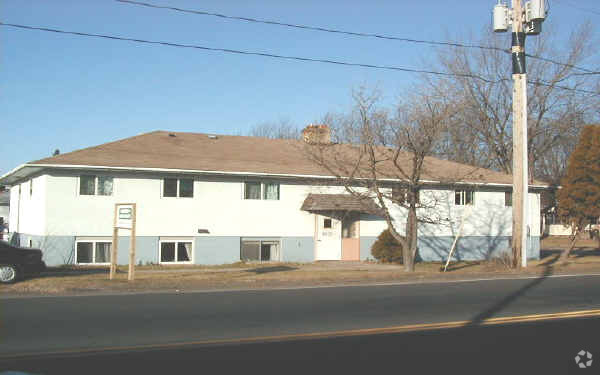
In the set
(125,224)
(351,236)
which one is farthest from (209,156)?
(125,224)

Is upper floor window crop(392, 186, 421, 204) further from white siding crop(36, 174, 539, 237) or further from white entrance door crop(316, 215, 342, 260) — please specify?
white entrance door crop(316, 215, 342, 260)

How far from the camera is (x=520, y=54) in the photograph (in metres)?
22.1

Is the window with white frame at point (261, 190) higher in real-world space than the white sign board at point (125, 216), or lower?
higher

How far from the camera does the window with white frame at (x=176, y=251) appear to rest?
24078 millimetres

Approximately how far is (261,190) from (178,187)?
11.5ft

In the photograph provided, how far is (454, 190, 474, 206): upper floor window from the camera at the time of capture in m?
29.4

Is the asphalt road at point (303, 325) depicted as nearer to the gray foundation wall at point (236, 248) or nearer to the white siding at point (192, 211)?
the gray foundation wall at point (236, 248)

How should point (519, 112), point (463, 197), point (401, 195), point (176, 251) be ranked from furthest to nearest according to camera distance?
point (463, 197) < point (176, 251) < point (401, 195) < point (519, 112)

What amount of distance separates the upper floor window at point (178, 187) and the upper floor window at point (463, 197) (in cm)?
1282

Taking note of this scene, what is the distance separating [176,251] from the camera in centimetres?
2423

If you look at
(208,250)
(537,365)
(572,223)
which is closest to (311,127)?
(208,250)

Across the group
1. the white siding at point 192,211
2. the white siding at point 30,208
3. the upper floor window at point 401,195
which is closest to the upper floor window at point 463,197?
the white siding at point 192,211

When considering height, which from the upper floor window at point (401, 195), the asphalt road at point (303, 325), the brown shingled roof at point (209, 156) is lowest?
the asphalt road at point (303, 325)

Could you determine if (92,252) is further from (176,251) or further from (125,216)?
(125,216)
